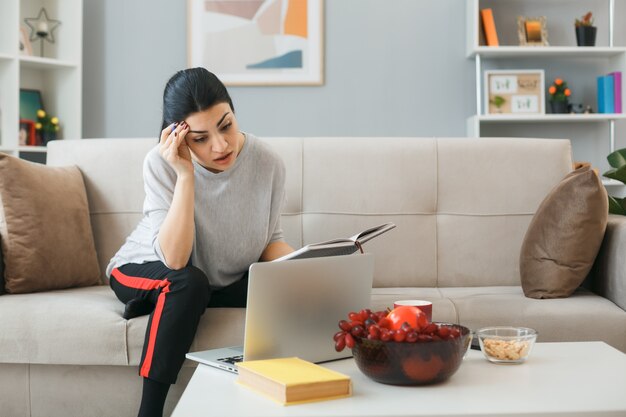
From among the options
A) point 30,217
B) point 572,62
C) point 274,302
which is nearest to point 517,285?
point 274,302

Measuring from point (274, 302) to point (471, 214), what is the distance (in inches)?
53.1

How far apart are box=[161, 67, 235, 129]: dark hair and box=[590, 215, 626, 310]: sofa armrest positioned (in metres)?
1.18

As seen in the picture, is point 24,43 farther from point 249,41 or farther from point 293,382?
point 293,382

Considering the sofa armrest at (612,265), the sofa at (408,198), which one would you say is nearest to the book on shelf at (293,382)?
the sofa at (408,198)

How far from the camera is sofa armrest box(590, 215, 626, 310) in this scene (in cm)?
221

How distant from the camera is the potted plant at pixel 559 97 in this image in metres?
3.91

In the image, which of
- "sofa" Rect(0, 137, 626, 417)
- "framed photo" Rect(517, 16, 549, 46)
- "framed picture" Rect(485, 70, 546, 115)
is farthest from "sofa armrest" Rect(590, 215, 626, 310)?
"framed photo" Rect(517, 16, 549, 46)

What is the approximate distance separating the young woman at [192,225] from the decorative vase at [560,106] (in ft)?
6.96

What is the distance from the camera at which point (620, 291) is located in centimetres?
221

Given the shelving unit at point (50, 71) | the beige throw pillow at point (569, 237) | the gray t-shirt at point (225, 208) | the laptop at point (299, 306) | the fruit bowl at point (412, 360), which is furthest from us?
the shelving unit at point (50, 71)

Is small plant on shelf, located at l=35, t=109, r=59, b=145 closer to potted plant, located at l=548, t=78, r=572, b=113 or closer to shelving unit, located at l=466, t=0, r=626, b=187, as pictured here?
shelving unit, located at l=466, t=0, r=626, b=187

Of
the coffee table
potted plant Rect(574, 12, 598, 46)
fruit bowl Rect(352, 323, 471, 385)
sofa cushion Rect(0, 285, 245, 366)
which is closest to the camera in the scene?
the coffee table

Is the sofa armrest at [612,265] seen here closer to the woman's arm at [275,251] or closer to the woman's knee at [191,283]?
the woman's arm at [275,251]

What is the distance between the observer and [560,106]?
3934 mm
